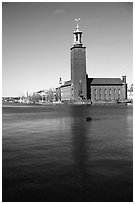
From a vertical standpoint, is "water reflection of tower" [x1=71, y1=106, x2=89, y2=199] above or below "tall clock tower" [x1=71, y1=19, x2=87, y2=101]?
below

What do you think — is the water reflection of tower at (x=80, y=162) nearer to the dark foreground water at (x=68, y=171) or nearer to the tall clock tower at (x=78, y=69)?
the dark foreground water at (x=68, y=171)

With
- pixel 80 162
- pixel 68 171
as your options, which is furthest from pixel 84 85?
pixel 68 171

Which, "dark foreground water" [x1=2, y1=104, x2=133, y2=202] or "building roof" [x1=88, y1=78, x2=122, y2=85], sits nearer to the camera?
"dark foreground water" [x1=2, y1=104, x2=133, y2=202]

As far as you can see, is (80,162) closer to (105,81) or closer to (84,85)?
(84,85)

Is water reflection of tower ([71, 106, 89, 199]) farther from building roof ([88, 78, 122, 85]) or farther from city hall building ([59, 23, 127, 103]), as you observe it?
building roof ([88, 78, 122, 85])

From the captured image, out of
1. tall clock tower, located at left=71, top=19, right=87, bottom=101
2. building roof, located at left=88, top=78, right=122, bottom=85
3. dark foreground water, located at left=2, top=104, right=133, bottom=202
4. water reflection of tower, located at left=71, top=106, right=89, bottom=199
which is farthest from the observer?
building roof, located at left=88, top=78, right=122, bottom=85

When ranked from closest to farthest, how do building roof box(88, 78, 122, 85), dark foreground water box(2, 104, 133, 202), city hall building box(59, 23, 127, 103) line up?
dark foreground water box(2, 104, 133, 202)
city hall building box(59, 23, 127, 103)
building roof box(88, 78, 122, 85)

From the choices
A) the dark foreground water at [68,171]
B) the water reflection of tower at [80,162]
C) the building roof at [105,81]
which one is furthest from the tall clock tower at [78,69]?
the dark foreground water at [68,171]

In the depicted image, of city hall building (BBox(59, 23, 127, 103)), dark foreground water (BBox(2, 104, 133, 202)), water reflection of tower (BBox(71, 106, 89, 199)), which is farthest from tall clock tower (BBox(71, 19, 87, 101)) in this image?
dark foreground water (BBox(2, 104, 133, 202))

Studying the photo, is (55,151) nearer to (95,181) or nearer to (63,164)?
(63,164)

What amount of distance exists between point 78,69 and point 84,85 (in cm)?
604

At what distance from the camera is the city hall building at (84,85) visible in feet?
305

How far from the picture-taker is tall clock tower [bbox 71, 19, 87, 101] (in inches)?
3642

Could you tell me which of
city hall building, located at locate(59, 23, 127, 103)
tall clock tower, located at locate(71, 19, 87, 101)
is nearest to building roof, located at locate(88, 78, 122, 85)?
city hall building, located at locate(59, 23, 127, 103)
